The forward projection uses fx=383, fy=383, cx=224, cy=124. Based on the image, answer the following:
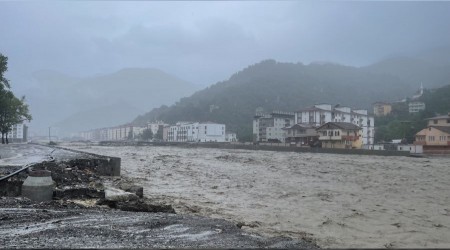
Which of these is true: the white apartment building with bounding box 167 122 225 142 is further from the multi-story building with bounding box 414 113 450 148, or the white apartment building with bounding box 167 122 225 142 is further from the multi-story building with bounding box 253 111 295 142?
the multi-story building with bounding box 414 113 450 148

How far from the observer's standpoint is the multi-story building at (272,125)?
116812mm

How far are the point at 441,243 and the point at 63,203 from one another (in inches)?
365

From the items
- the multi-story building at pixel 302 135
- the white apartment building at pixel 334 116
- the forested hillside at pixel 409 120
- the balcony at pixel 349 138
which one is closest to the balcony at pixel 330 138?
the balcony at pixel 349 138

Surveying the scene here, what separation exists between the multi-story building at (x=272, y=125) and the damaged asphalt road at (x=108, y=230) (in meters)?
107

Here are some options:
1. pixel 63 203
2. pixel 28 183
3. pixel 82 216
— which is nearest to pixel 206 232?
pixel 82 216

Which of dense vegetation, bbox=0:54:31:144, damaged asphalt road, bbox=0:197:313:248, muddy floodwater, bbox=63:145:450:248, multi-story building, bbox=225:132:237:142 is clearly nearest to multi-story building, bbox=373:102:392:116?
multi-story building, bbox=225:132:237:142

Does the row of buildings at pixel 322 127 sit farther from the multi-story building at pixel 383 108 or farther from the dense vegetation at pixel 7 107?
the dense vegetation at pixel 7 107

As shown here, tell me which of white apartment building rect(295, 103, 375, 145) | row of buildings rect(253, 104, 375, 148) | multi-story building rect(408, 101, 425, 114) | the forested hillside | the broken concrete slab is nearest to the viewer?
the broken concrete slab

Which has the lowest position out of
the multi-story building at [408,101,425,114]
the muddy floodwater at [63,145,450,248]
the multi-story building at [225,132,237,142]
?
the muddy floodwater at [63,145,450,248]

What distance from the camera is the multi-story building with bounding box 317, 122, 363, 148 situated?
7281 cm

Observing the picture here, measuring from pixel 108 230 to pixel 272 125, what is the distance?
112 metres

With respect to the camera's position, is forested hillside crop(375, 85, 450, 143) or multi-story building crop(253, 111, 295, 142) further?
multi-story building crop(253, 111, 295, 142)

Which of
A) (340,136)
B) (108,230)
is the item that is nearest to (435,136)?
(340,136)

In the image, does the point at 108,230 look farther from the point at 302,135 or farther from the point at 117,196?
the point at 302,135
